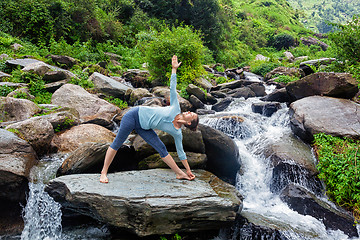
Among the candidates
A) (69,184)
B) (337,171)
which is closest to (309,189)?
(337,171)

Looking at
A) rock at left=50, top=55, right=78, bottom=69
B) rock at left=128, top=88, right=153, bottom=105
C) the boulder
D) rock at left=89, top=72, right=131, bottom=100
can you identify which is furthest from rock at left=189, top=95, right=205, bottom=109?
rock at left=50, top=55, right=78, bottom=69

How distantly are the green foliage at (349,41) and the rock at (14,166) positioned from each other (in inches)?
451

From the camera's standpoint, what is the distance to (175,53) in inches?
494

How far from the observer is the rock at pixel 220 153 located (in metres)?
6.14

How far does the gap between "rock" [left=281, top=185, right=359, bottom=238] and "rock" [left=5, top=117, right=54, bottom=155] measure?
242 inches

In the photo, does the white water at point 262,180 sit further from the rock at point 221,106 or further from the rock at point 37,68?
the rock at point 37,68

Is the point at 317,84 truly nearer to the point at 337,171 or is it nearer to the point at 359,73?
the point at 359,73

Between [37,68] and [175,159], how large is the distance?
26.5 feet

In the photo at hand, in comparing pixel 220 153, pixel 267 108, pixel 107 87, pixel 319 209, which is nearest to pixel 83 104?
pixel 107 87

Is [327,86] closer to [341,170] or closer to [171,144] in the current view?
[341,170]

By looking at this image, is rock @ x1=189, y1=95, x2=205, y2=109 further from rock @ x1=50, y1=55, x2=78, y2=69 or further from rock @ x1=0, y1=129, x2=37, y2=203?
rock @ x1=0, y1=129, x2=37, y2=203

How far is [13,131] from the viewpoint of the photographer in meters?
5.40

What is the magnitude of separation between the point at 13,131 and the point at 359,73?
10504mm

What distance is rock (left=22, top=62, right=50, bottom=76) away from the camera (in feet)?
31.6
